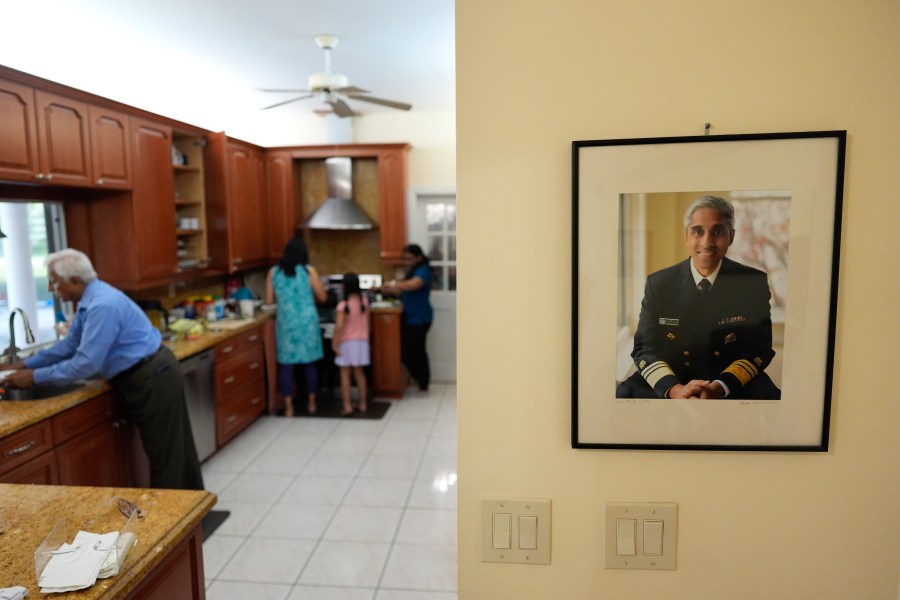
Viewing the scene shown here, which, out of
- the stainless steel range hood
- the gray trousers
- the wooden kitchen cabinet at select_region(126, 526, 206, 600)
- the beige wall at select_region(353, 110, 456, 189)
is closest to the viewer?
the wooden kitchen cabinet at select_region(126, 526, 206, 600)

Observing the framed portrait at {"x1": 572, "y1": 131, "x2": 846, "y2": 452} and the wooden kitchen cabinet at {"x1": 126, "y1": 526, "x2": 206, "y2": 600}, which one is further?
the wooden kitchen cabinet at {"x1": 126, "y1": 526, "x2": 206, "y2": 600}

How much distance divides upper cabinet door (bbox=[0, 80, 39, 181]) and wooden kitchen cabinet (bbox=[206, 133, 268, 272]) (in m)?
1.87

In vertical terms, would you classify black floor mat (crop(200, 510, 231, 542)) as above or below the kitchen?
below

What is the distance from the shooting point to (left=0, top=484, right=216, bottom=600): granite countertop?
1334 millimetres

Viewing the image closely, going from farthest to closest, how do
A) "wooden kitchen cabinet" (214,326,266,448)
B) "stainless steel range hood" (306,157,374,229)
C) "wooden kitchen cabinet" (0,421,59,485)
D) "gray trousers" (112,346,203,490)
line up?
1. "stainless steel range hood" (306,157,374,229)
2. "wooden kitchen cabinet" (214,326,266,448)
3. "gray trousers" (112,346,203,490)
4. "wooden kitchen cabinet" (0,421,59,485)

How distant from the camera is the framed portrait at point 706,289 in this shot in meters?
1.04

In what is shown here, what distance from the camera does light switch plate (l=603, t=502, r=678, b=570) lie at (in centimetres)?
115

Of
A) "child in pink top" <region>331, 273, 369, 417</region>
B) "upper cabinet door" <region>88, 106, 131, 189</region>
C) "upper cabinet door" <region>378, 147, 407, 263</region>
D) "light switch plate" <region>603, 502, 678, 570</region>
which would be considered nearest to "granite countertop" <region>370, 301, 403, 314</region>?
"child in pink top" <region>331, 273, 369, 417</region>

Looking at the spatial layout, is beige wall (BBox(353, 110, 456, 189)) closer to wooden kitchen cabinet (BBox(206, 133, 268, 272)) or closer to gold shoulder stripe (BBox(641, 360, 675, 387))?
wooden kitchen cabinet (BBox(206, 133, 268, 272))

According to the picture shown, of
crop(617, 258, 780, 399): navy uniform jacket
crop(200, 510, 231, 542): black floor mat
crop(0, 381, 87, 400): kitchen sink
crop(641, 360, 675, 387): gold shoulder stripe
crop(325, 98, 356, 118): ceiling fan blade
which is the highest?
crop(325, 98, 356, 118): ceiling fan blade

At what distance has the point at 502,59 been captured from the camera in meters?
1.07

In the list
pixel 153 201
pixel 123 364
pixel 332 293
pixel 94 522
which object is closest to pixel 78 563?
pixel 94 522

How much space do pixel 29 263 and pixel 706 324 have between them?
12.3 ft

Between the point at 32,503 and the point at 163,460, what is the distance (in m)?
1.48
